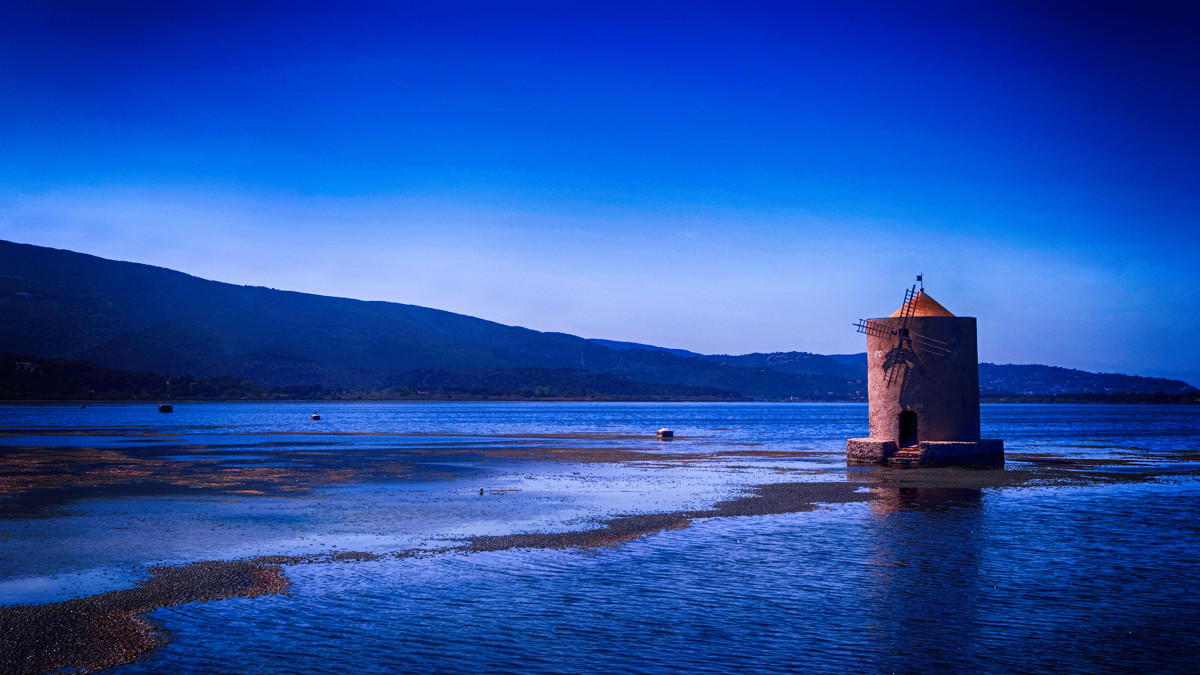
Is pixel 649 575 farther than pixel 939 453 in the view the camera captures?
No

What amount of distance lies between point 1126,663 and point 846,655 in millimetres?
2518

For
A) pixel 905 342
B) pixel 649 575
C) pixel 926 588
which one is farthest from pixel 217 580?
pixel 905 342

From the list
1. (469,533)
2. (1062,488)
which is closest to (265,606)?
(469,533)

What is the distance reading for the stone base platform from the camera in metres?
28.3

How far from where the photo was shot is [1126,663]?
8.30m

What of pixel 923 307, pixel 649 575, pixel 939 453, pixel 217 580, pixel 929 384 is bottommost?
pixel 217 580

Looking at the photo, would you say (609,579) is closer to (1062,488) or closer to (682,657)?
(682,657)

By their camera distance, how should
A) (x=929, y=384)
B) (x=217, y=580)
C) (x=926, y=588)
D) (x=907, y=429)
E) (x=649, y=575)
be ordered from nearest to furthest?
(x=926, y=588)
(x=217, y=580)
(x=649, y=575)
(x=929, y=384)
(x=907, y=429)

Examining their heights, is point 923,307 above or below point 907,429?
above

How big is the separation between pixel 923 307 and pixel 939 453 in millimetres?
4679

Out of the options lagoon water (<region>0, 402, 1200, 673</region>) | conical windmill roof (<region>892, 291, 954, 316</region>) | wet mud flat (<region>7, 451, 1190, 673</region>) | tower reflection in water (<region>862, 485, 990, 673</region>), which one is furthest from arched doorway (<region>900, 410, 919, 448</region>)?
tower reflection in water (<region>862, 485, 990, 673</region>)

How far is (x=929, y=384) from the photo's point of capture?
28.3 meters

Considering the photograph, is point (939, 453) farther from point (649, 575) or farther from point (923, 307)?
point (649, 575)

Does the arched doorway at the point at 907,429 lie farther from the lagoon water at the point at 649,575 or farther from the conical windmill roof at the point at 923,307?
the lagoon water at the point at 649,575
